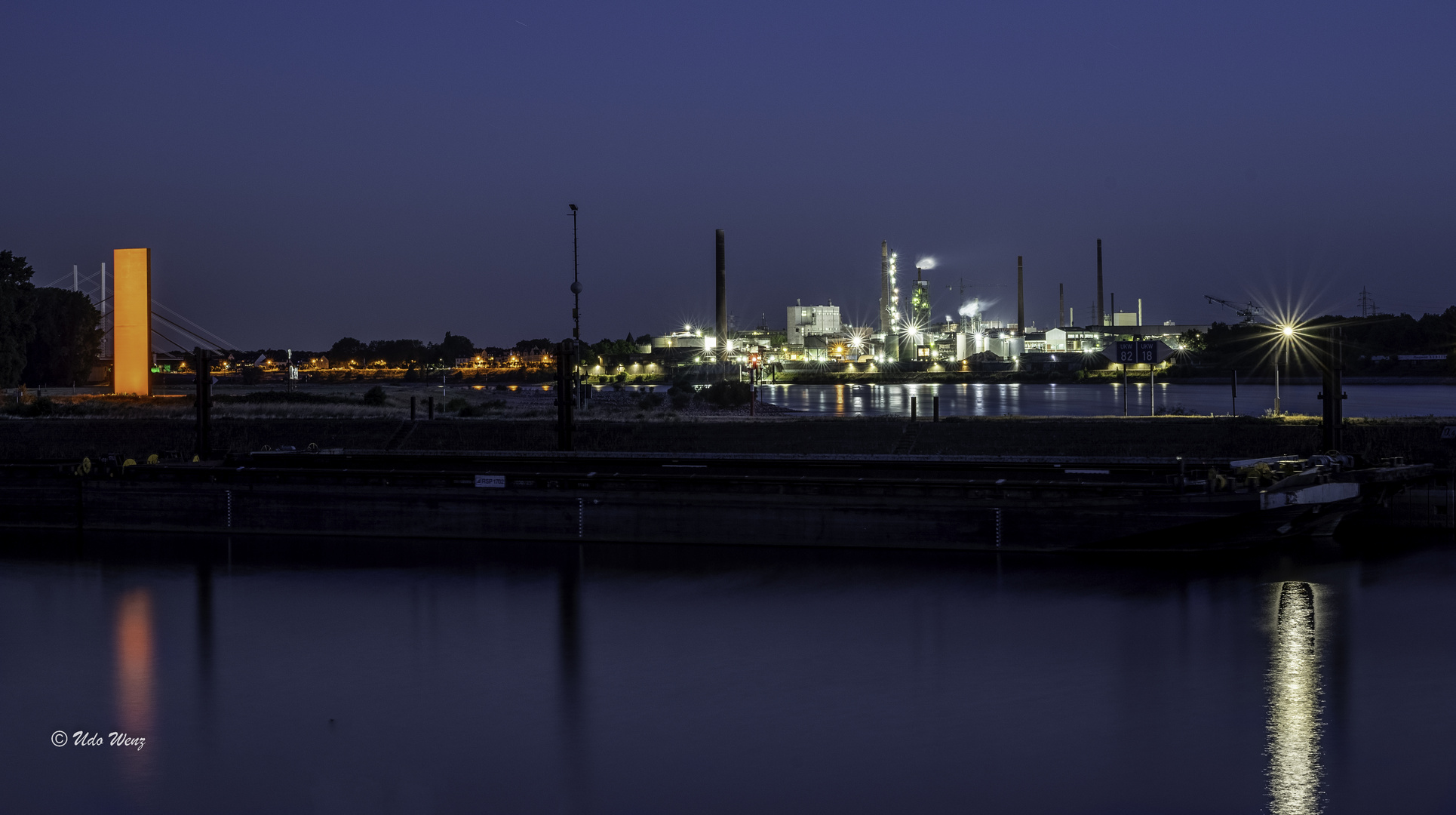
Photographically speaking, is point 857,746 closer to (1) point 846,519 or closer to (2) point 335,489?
(1) point 846,519

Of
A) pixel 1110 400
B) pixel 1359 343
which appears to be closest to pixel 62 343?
pixel 1110 400

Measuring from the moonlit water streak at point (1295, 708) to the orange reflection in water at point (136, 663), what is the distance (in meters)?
14.2

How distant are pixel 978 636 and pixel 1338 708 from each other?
18.2 feet

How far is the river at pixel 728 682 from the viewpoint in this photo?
12.9 meters

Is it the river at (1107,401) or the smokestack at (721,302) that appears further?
the smokestack at (721,302)

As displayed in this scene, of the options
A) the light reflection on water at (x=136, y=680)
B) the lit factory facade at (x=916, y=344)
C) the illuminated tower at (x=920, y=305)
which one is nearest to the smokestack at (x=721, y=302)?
the lit factory facade at (x=916, y=344)

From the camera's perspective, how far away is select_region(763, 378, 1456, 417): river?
6125 centimetres

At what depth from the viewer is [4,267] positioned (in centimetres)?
7062

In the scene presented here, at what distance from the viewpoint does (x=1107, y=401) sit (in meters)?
79.6

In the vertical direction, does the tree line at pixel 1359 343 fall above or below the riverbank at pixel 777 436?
above

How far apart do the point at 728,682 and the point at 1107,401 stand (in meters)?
68.2

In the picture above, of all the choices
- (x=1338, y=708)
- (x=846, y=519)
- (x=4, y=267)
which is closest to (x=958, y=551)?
(x=846, y=519)

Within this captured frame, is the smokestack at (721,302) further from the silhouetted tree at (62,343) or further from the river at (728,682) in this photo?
the river at (728,682)

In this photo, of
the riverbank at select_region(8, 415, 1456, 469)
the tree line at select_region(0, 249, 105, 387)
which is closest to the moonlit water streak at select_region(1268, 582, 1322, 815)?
the riverbank at select_region(8, 415, 1456, 469)
